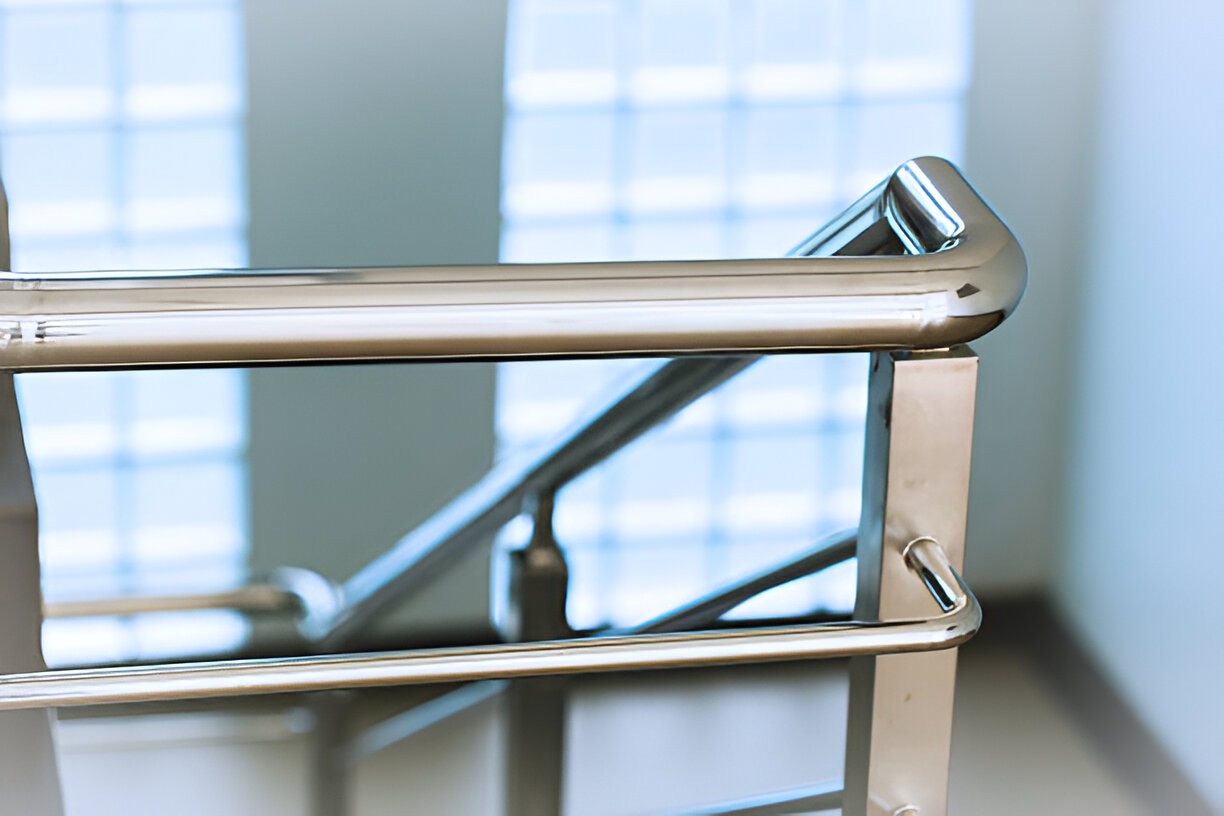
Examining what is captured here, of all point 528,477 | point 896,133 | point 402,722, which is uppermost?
point 896,133

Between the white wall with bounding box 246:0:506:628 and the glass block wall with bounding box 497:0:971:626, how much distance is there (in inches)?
2.6

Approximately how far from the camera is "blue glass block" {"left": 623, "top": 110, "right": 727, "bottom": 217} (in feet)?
6.57

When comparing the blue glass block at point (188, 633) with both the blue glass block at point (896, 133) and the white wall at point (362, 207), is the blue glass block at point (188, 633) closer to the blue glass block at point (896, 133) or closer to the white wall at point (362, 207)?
the white wall at point (362, 207)

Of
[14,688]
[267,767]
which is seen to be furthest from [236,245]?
[14,688]

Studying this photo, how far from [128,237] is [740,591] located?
1.43 metres

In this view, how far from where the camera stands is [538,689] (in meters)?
1.08

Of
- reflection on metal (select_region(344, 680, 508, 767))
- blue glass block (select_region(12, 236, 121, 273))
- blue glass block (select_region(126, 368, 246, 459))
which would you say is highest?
blue glass block (select_region(12, 236, 121, 273))

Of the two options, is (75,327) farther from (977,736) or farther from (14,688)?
(977,736)

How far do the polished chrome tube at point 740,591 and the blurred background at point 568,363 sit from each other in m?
0.98

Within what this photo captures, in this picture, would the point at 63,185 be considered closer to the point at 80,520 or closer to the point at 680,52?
the point at 80,520

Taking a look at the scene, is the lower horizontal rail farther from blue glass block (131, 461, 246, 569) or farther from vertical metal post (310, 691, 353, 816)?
blue glass block (131, 461, 246, 569)

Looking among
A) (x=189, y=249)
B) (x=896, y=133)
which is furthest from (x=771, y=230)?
(x=189, y=249)

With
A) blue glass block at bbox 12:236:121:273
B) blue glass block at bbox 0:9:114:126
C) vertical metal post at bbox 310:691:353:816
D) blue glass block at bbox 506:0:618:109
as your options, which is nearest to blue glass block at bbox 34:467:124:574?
blue glass block at bbox 12:236:121:273

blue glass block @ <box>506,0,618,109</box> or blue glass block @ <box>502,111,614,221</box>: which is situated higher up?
blue glass block @ <box>506,0,618,109</box>
